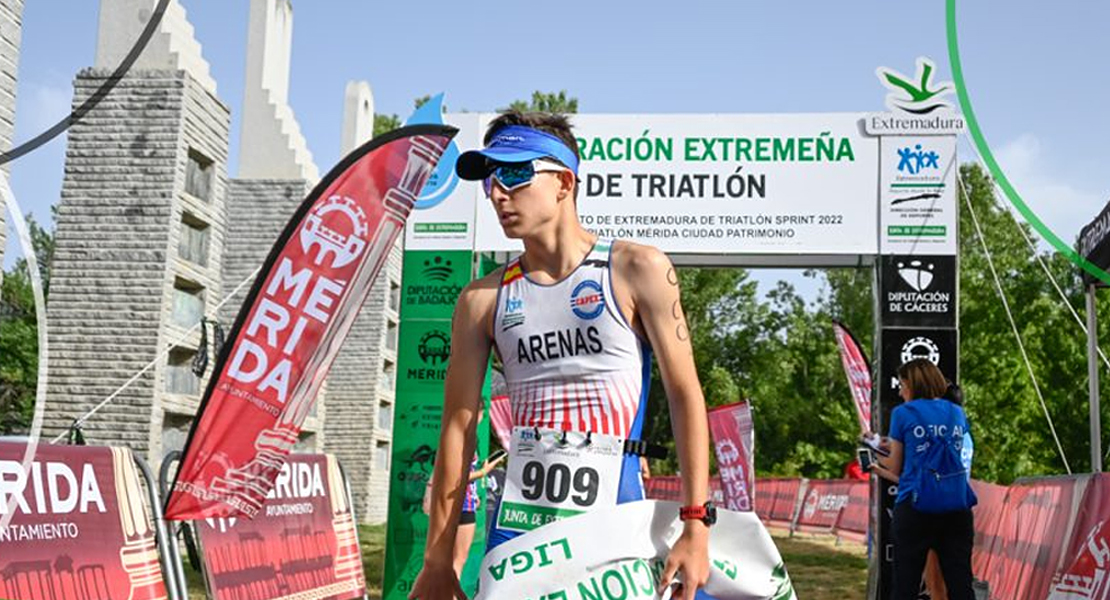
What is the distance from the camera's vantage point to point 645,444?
3311mm

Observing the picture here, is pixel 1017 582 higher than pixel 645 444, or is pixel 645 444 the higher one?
pixel 645 444

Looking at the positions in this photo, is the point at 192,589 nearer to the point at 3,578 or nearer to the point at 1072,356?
the point at 3,578

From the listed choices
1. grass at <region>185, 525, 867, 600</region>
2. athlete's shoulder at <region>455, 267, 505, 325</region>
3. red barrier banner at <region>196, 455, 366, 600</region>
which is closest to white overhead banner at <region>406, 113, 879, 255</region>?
red barrier banner at <region>196, 455, 366, 600</region>

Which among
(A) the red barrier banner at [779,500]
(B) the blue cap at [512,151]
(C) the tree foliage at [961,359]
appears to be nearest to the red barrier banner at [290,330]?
(B) the blue cap at [512,151]

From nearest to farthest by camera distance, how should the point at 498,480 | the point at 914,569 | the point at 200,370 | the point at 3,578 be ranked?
1. the point at 3,578
2. the point at 914,569
3. the point at 498,480
4. the point at 200,370

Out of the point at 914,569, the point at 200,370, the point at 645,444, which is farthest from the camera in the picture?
the point at 200,370

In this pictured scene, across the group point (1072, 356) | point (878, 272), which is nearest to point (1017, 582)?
point (878, 272)

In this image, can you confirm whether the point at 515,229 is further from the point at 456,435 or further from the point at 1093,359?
the point at 1093,359

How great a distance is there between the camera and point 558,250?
11.0 feet

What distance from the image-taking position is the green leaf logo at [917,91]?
1202 centimetres

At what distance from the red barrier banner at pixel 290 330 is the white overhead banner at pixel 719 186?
5440 millimetres

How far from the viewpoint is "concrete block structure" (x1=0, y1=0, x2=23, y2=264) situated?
32.4ft

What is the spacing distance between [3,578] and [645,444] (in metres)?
3.21

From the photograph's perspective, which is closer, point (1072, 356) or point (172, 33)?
point (172, 33)
